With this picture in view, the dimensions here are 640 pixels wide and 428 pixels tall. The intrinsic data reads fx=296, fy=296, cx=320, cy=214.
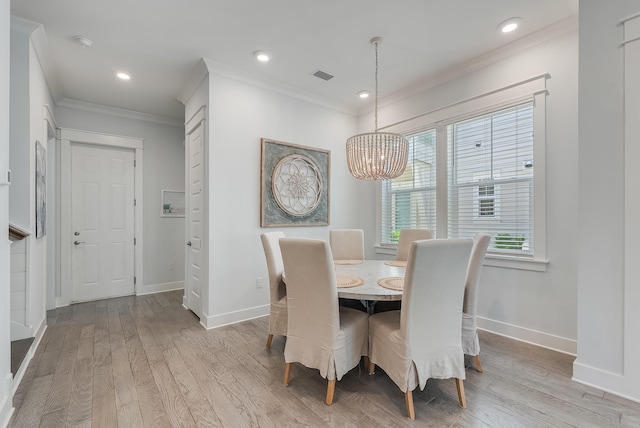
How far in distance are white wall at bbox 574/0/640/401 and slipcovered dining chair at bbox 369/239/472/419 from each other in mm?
993

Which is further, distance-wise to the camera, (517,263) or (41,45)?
(517,263)

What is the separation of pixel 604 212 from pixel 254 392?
260 cm

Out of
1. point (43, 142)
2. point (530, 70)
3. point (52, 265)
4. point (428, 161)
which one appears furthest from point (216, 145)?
point (530, 70)

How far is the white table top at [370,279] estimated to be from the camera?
6.09 feet

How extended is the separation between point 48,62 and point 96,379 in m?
3.04

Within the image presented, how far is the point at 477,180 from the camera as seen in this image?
10.2ft

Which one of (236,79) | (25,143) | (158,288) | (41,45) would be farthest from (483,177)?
(158,288)

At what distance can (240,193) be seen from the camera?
3.33 meters

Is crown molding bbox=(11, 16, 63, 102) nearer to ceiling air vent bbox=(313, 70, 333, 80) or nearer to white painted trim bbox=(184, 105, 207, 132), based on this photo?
white painted trim bbox=(184, 105, 207, 132)

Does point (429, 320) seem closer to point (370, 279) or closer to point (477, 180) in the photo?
point (370, 279)

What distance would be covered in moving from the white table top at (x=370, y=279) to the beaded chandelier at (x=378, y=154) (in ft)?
2.74

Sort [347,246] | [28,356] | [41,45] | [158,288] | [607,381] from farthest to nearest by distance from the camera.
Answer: [158,288]
[347,246]
[41,45]
[28,356]
[607,381]

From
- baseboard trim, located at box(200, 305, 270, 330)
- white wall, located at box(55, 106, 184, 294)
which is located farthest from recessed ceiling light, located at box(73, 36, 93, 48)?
baseboard trim, located at box(200, 305, 270, 330)

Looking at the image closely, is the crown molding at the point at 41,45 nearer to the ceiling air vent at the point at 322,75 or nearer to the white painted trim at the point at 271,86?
the white painted trim at the point at 271,86
